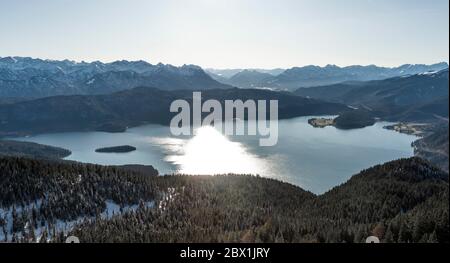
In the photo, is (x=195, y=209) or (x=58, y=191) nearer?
(x=58, y=191)

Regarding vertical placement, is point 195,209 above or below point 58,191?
below

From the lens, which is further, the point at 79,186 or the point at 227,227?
the point at 79,186

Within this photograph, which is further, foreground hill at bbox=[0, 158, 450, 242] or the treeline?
the treeline

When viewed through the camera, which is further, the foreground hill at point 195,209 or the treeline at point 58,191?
the treeline at point 58,191

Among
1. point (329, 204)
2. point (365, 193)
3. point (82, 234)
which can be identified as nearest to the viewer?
point (82, 234)

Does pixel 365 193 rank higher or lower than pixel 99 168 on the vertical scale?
lower

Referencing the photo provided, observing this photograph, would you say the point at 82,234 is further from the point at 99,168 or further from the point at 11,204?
the point at 99,168
